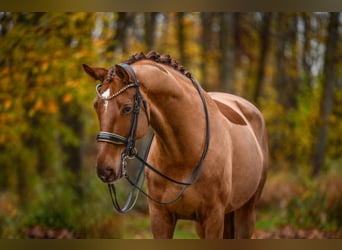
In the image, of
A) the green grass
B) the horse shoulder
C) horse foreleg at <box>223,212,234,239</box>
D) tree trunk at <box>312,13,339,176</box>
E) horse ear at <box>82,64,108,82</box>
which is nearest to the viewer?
horse ear at <box>82,64,108,82</box>

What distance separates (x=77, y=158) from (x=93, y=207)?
2426 millimetres

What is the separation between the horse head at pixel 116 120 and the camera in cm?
331

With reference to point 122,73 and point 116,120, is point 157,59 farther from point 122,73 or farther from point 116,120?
point 116,120

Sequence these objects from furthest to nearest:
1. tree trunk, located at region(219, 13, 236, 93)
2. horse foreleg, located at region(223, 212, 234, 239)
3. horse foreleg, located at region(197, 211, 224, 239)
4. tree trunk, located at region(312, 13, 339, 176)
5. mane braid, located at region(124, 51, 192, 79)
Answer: tree trunk, located at region(219, 13, 236, 93)
tree trunk, located at region(312, 13, 339, 176)
horse foreleg, located at region(223, 212, 234, 239)
horse foreleg, located at region(197, 211, 224, 239)
mane braid, located at region(124, 51, 192, 79)

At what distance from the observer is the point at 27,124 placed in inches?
419

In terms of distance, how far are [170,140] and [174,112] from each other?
200mm

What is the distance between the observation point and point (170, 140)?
12.4ft

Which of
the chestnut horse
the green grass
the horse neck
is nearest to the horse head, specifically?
the chestnut horse

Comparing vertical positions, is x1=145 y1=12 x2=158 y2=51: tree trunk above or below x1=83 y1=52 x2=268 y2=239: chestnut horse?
above

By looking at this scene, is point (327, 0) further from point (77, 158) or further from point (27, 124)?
point (27, 124)

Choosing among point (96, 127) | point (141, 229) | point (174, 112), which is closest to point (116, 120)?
point (174, 112)

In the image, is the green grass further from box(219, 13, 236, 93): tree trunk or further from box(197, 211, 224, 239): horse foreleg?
box(197, 211, 224, 239): horse foreleg

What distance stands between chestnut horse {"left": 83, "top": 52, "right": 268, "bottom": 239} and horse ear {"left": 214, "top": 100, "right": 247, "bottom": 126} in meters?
0.17

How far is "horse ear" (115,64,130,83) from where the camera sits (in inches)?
132
